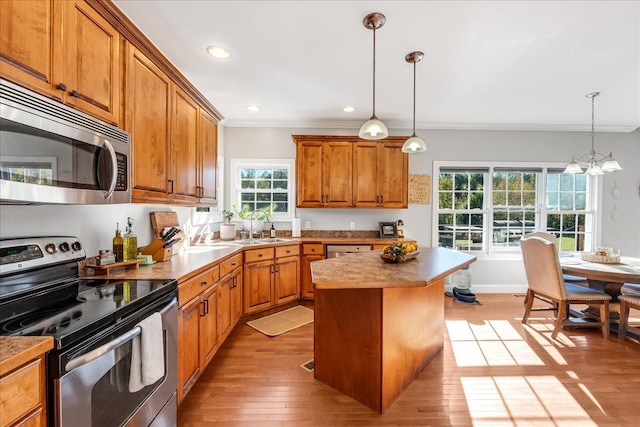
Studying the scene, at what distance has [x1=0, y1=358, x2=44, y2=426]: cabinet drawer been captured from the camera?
79cm

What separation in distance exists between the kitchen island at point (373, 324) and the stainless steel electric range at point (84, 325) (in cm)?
90

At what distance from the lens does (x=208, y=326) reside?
2.19 m

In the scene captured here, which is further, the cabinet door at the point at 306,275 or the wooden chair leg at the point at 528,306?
the cabinet door at the point at 306,275

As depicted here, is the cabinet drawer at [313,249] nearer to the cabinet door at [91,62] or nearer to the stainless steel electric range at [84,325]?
the stainless steel electric range at [84,325]

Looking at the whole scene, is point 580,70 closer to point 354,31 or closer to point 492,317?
point 354,31

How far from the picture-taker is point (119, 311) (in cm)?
120

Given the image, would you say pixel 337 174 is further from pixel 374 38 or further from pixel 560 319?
pixel 560 319

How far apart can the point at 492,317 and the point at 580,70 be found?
277cm

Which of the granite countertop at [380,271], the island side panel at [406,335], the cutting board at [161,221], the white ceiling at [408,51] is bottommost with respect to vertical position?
the island side panel at [406,335]

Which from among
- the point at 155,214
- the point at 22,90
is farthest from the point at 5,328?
the point at 155,214

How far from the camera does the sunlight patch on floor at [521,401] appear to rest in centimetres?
178

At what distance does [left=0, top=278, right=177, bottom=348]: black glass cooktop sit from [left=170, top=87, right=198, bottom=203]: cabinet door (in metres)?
0.95

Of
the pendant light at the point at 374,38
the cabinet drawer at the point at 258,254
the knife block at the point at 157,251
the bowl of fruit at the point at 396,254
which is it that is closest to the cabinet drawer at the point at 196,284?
the knife block at the point at 157,251

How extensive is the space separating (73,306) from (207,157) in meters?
1.96
